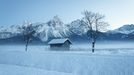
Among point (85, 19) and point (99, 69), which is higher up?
point (85, 19)

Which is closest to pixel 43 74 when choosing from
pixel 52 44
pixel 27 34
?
pixel 52 44

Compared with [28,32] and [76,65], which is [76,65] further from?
[28,32]

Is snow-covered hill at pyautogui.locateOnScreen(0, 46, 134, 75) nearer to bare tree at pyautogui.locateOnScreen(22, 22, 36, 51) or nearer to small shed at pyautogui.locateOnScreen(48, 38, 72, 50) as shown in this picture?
small shed at pyautogui.locateOnScreen(48, 38, 72, 50)

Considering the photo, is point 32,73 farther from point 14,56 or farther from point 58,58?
point 14,56

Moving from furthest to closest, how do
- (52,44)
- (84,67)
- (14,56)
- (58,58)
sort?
1. (52,44)
2. (14,56)
3. (58,58)
4. (84,67)

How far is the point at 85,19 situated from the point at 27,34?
2037cm

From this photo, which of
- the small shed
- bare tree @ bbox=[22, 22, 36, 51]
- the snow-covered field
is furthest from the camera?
bare tree @ bbox=[22, 22, 36, 51]

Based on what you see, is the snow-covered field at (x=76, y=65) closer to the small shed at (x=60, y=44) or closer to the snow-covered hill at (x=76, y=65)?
the snow-covered hill at (x=76, y=65)

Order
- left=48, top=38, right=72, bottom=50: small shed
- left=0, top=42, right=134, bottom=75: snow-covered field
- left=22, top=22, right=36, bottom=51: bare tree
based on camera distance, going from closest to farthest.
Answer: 1. left=0, top=42, right=134, bottom=75: snow-covered field
2. left=48, top=38, right=72, bottom=50: small shed
3. left=22, top=22, right=36, bottom=51: bare tree

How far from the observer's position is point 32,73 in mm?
27312

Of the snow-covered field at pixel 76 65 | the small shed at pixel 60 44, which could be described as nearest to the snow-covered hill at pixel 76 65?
the snow-covered field at pixel 76 65

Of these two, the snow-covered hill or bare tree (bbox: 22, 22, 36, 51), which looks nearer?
the snow-covered hill

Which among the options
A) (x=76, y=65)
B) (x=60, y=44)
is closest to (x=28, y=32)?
(x=60, y=44)

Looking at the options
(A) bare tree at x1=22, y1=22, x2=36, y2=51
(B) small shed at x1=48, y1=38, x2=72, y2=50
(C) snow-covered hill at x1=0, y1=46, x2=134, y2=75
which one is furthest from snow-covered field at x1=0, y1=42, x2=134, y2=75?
(A) bare tree at x1=22, y1=22, x2=36, y2=51
